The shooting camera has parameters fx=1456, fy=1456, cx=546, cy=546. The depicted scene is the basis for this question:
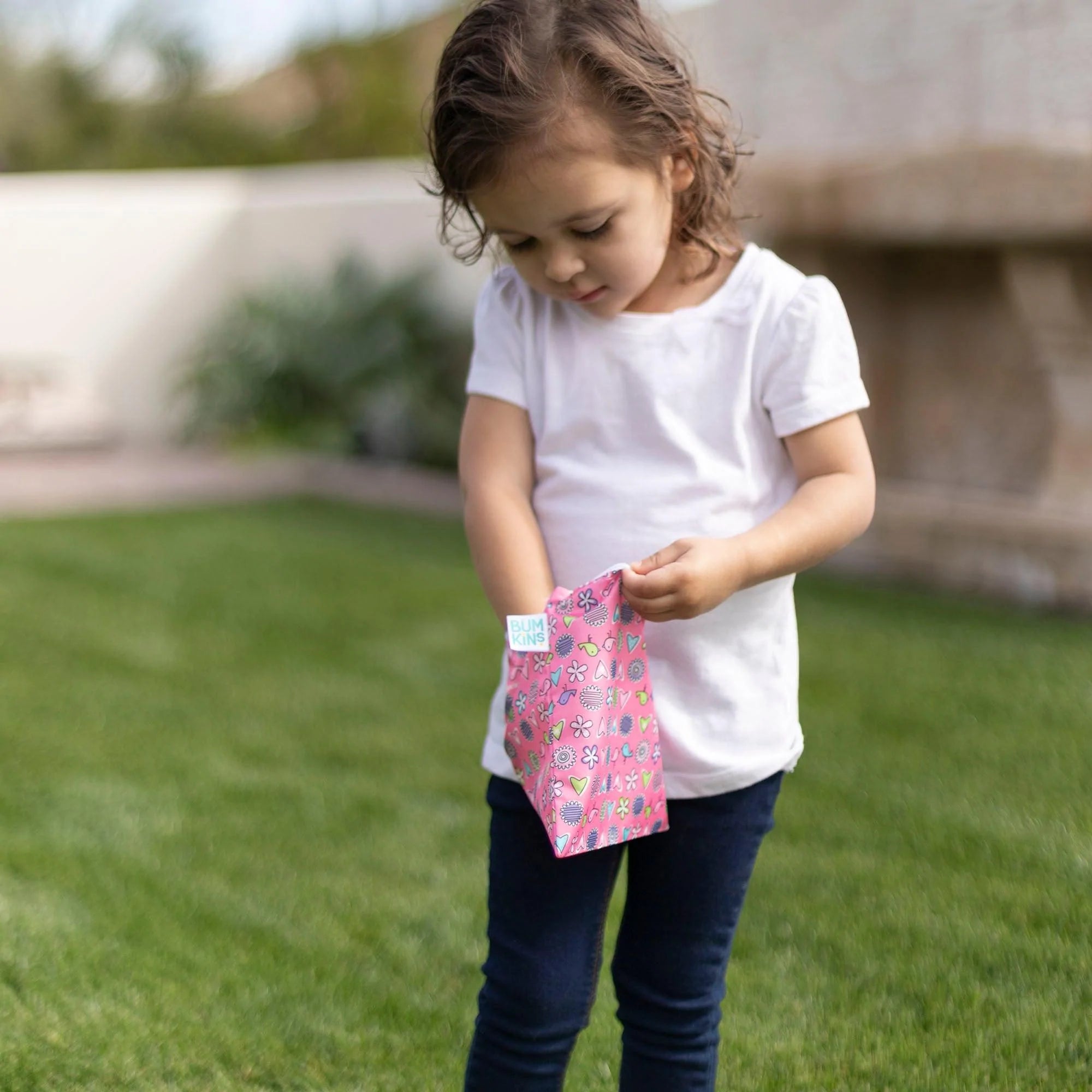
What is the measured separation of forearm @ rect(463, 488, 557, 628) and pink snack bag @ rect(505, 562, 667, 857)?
6 centimetres

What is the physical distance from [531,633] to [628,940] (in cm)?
36

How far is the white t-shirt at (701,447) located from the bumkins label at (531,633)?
0.13 metres

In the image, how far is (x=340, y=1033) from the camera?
1884 millimetres

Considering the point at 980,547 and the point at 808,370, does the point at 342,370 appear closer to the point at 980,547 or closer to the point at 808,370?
the point at 980,547

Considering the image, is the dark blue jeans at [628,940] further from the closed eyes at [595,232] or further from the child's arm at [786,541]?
the closed eyes at [595,232]

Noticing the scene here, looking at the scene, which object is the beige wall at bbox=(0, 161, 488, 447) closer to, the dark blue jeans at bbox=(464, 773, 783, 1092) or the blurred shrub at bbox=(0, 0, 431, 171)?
the blurred shrub at bbox=(0, 0, 431, 171)

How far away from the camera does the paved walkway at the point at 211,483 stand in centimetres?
566

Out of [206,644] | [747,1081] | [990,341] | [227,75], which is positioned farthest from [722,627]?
[227,75]

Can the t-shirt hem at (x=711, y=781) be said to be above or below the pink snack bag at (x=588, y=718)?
below

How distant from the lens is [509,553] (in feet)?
4.72

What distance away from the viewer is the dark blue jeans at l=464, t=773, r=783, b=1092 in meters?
1.41

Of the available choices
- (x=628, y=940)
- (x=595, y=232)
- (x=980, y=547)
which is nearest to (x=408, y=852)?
(x=628, y=940)

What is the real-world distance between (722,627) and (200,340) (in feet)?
21.2

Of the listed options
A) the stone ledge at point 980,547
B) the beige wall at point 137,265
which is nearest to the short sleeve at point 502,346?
the stone ledge at point 980,547
